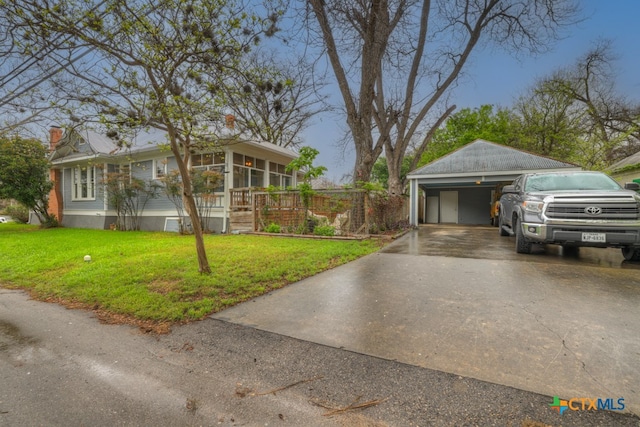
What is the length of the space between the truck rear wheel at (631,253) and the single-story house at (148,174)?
10.5 m

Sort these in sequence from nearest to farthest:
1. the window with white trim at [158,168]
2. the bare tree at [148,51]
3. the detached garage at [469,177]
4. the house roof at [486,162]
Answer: the bare tree at [148,51], the house roof at [486,162], the detached garage at [469,177], the window with white trim at [158,168]

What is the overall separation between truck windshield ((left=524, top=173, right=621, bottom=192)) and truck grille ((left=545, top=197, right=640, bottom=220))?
88 centimetres

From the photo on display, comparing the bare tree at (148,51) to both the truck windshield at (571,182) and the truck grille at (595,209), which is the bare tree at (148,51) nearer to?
the truck grille at (595,209)

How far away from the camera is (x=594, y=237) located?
16.3ft

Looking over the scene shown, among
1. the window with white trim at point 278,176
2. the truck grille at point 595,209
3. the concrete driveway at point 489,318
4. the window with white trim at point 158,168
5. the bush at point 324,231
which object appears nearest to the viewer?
the concrete driveway at point 489,318

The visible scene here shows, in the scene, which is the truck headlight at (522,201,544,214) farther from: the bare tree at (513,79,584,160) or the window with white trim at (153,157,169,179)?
the bare tree at (513,79,584,160)

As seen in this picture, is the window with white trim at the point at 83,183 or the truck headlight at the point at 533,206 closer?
the truck headlight at the point at 533,206

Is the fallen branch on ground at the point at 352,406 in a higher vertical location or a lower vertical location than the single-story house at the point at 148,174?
lower

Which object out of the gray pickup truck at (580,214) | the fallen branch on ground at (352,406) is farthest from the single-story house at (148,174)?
the fallen branch on ground at (352,406)

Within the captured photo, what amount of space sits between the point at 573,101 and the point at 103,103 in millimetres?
28947

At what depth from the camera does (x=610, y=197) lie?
4.98m

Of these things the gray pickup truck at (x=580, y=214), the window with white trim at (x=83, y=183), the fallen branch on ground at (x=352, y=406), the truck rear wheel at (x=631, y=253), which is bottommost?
the fallen branch on ground at (x=352, y=406)

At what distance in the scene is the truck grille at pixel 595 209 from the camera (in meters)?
4.88

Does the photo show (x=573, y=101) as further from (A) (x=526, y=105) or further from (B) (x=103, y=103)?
(B) (x=103, y=103)
